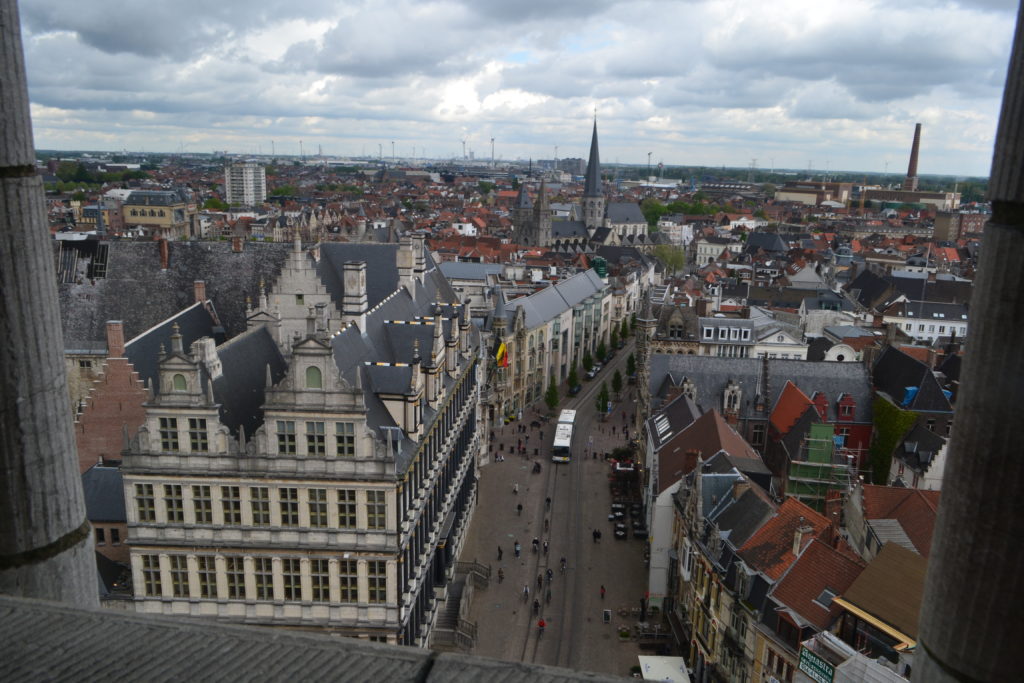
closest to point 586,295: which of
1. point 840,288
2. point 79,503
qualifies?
point 840,288

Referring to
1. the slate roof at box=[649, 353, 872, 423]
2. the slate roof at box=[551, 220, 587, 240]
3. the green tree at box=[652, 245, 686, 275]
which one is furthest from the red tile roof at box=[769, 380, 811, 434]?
the slate roof at box=[551, 220, 587, 240]

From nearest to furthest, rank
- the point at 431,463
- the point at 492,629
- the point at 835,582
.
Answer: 1. the point at 835,582
2. the point at 431,463
3. the point at 492,629

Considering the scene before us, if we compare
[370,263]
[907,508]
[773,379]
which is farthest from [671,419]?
[370,263]

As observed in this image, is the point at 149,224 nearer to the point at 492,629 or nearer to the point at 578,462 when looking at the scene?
the point at 578,462

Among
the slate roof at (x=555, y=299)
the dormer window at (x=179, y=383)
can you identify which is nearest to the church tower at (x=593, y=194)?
the slate roof at (x=555, y=299)

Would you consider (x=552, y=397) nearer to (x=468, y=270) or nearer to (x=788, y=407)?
(x=468, y=270)

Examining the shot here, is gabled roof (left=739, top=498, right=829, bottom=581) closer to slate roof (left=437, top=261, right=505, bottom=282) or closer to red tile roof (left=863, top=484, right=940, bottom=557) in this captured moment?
red tile roof (left=863, top=484, right=940, bottom=557)
